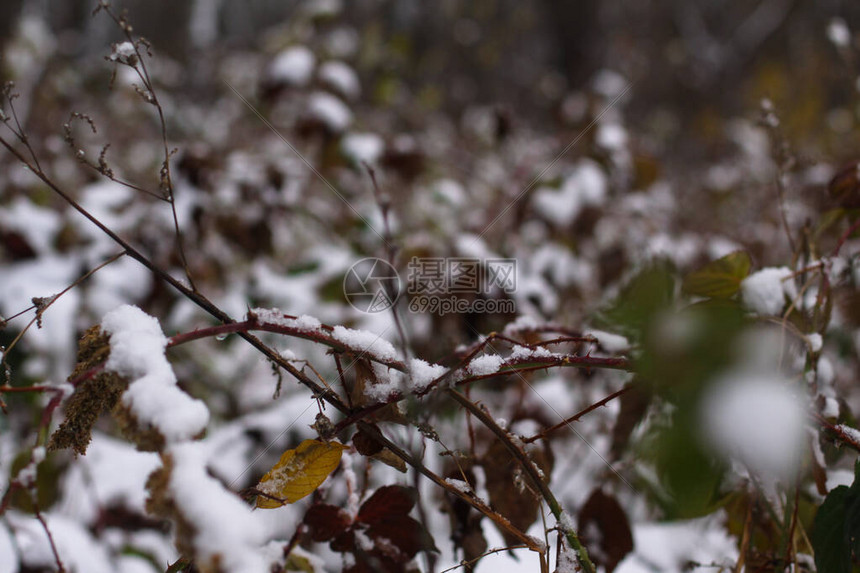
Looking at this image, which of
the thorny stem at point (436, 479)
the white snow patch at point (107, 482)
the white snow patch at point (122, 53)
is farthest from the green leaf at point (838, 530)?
the white snow patch at point (107, 482)

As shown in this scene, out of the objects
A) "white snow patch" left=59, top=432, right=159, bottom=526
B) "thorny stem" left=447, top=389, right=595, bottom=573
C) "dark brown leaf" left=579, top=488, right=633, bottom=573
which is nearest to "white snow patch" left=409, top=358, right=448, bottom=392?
"thorny stem" left=447, top=389, right=595, bottom=573

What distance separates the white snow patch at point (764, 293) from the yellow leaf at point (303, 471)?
458mm

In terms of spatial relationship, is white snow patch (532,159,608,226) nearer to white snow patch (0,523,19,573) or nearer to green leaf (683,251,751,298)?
green leaf (683,251,751,298)

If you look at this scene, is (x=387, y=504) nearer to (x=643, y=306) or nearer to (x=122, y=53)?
(x=643, y=306)

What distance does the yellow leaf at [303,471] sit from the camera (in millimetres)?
458

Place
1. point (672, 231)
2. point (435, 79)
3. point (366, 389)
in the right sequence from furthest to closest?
1. point (435, 79)
2. point (672, 231)
3. point (366, 389)

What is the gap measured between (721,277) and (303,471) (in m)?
0.51

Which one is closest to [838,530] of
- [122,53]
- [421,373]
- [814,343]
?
[814,343]

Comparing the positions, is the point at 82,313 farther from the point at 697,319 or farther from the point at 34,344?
the point at 697,319

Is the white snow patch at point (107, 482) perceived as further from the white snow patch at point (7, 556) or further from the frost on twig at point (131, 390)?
the frost on twig at point (131, 390)

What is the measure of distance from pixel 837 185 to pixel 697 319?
0.59 m

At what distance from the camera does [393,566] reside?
477 millimetres

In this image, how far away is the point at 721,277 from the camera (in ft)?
2.10

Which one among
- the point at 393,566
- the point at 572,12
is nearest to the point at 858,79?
the point at 393,566
